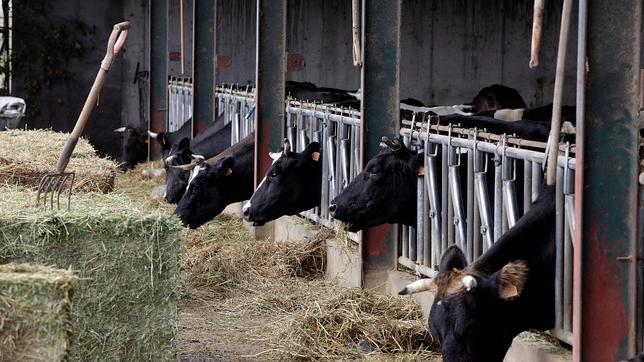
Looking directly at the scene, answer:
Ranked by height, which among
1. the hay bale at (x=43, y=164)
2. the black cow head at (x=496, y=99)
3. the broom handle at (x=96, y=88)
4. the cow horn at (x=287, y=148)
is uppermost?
the broom handle at (x=96, y=88)

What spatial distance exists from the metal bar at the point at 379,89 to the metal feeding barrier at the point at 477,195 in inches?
5.6

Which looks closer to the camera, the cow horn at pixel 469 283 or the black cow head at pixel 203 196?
the cow horn at pixel 469 283

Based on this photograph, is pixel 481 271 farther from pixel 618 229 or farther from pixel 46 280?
pixel 46 280

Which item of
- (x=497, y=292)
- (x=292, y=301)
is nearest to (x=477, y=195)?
(x=497, y=292)

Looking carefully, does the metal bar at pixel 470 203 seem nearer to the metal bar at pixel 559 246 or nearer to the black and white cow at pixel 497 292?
the black and white cow at pixel 497 292

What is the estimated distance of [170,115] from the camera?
18109mm

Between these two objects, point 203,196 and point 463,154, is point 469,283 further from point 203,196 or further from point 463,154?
point 203,196

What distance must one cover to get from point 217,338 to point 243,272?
2084 mm

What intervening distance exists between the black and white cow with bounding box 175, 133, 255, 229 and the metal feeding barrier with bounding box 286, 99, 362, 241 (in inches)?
24.5

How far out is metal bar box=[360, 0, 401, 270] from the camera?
29.2 feet

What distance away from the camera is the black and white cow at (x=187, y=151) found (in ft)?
41.0

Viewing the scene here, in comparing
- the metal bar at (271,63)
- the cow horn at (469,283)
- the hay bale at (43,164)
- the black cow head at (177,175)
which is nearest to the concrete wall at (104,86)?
the black cow head at (177,175)

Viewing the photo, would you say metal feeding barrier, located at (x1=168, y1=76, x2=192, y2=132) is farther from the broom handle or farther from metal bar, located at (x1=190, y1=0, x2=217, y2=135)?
the broom handle

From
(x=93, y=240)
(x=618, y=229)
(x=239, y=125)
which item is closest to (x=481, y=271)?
(x=618, y=229)
